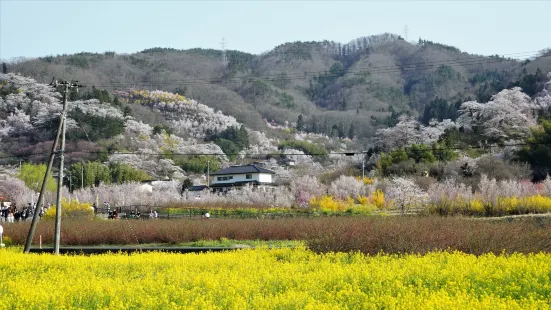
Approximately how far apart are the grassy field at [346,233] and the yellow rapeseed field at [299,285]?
209cm

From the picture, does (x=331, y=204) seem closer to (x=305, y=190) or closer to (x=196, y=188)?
(x=305, y=190)

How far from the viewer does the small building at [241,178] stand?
7994 cm

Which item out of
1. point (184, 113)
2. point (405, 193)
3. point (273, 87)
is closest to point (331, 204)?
point (405, 193)

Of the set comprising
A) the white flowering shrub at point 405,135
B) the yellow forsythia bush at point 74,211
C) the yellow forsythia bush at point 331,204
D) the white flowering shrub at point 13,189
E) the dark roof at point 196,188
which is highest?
the white flowering shrub at point 405,135

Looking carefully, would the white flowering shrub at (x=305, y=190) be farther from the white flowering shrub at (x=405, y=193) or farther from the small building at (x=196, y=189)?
the small building at (x=196, y=189)

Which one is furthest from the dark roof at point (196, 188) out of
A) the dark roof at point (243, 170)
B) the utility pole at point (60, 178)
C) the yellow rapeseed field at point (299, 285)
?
Answer: the yellow rapeseed field at point (299, 285)

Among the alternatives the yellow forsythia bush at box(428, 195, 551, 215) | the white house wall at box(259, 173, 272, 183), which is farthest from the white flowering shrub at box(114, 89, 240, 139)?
the yellow forsythia bush at box(428, 195, 551, 215)

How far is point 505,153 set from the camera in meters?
57.9

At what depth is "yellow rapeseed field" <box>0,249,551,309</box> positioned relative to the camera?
38.2ft

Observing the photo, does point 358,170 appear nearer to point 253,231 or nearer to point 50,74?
point 253,231

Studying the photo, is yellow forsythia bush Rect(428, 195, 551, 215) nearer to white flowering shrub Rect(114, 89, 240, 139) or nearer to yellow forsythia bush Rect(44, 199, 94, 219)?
yellow forsythia bush Rect(44, 199, 94, 219)

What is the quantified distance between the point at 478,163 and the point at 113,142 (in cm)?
5662

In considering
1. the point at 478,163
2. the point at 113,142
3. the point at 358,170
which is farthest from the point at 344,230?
the point at 113,142

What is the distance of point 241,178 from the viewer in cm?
8138
